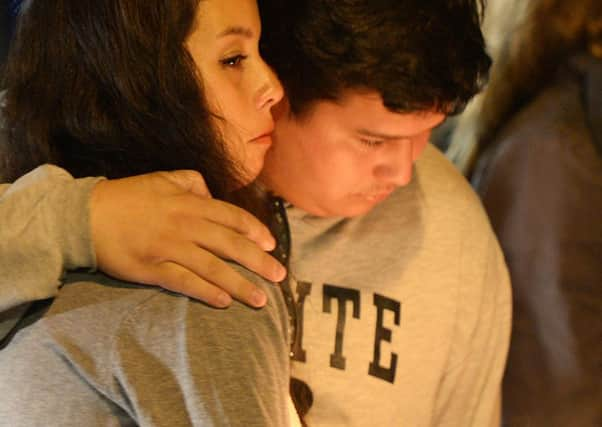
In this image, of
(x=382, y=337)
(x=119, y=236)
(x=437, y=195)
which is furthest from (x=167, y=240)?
(x=437, y=195)

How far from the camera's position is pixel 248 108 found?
814mm

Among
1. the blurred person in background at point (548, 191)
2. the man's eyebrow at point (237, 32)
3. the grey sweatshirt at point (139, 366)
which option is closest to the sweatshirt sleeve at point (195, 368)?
the grey sweatshirt at point (139, 366)

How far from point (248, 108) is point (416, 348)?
1.45 feet

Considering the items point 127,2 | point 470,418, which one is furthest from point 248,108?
point 470,418

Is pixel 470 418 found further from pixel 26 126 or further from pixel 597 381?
pixel 26 126

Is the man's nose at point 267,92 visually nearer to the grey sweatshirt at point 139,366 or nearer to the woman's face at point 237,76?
the woman's face at point 237,76

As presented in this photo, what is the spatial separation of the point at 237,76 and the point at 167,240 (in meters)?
0.21

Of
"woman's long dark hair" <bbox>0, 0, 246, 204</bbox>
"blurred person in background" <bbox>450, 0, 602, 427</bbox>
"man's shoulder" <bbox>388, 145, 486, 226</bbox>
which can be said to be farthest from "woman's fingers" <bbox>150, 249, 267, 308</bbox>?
"blurred person in background" <bbox>450, 0, 602, 427</bbox>

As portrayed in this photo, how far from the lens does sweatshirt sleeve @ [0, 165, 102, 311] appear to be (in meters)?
0.69

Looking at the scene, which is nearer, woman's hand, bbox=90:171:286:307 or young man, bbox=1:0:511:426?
woman's hand, bbox=90:171:286:307

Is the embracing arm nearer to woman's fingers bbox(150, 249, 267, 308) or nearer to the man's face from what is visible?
woman's fingers bbox(150, 249, 267, 308)

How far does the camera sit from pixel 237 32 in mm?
786

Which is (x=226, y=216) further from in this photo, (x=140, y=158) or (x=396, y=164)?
(x=396, y=164)

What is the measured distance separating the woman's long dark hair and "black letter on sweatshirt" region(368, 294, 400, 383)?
1.02ft
